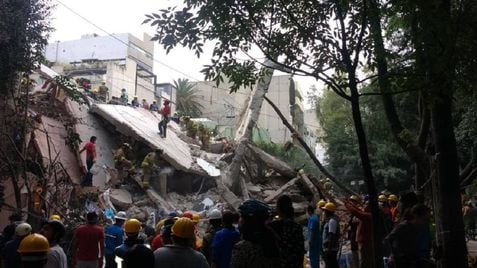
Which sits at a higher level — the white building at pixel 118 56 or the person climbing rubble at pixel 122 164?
the white building at pixel 118 56

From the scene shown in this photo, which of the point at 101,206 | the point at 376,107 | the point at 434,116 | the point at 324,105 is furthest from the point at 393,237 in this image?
the point at 324,105

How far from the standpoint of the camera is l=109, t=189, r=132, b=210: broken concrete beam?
14469mm

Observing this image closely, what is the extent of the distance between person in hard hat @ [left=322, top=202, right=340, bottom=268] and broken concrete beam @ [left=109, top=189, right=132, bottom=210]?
8.21m

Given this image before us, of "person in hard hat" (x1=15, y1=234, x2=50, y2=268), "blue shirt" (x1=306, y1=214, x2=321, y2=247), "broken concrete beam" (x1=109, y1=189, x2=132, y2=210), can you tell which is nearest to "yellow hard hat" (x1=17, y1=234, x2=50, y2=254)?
"person in hard hat" (x1=15, y1=234, x2=50, y2=268)

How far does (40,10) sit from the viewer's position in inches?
357

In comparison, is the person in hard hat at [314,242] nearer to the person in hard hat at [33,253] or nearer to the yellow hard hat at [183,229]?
the yellow hard hat at [183,229]

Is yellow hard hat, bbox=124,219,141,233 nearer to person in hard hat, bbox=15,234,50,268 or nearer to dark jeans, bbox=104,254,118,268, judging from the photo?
person in hard hat, bbox=15,234,50,268

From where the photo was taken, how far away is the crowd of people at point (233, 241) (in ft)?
11.8

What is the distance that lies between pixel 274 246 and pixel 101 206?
10.6m

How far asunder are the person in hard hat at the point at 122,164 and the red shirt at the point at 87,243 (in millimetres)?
8959

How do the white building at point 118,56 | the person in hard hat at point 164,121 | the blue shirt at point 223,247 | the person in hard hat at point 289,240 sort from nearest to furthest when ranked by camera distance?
the person in hard hat at point 289,240 < the blue shirt at point 223,247 < the person in hard hat at point 164,121 < the white building at point 118,56

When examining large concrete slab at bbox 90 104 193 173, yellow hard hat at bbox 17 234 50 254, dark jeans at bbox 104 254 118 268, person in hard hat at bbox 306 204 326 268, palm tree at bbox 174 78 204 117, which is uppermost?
palm tree at bbox 174 78 204 117

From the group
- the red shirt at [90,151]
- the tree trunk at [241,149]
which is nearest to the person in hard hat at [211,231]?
the red shirt at [90,151]

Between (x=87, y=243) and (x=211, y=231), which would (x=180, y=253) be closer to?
(x=211, y=231)
